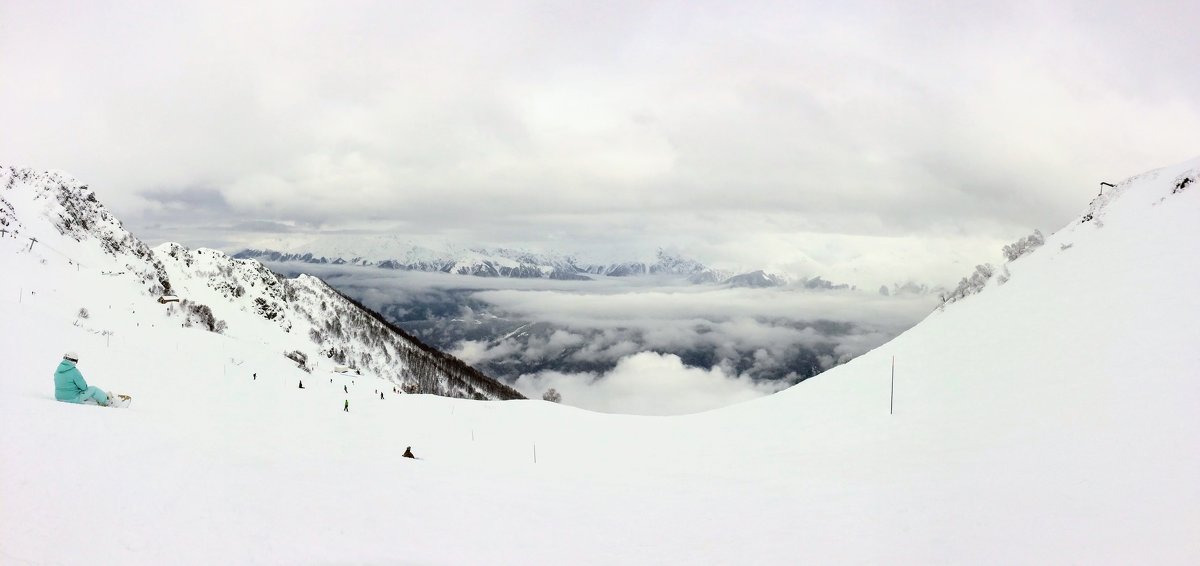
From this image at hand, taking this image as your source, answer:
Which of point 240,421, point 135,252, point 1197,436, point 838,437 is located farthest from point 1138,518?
point 135,252

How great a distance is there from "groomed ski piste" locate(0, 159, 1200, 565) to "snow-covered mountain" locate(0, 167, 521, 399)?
24106 mm

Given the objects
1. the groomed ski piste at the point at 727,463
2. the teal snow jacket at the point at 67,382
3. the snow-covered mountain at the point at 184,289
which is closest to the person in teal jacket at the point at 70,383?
the teal snow jacket at the point at 67,382

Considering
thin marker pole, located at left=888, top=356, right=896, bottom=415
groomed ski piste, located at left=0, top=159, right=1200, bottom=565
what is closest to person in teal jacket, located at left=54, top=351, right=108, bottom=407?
groomed ski piste, located at left=0, top=159, right=1200, bottom=565

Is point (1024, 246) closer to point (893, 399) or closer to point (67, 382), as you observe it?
point (893, 399)

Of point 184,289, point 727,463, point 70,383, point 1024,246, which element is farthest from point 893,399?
point 184,289

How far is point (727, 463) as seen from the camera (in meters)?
19.8

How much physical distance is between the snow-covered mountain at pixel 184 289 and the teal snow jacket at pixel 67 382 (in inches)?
907

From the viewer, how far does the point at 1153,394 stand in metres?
13.7

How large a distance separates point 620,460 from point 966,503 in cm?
1153

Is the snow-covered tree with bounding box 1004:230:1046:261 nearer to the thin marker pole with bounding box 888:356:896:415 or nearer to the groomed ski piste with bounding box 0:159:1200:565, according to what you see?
the groomed ski piste with bounding box 0:159:1200:565

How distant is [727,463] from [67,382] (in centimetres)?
1827

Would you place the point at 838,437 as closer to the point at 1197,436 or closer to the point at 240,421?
the point at 1197,436

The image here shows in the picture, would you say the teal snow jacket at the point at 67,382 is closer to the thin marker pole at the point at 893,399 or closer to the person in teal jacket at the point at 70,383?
the person in teal jacket at the point at 70,383

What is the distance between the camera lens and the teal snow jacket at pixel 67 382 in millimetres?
13562
